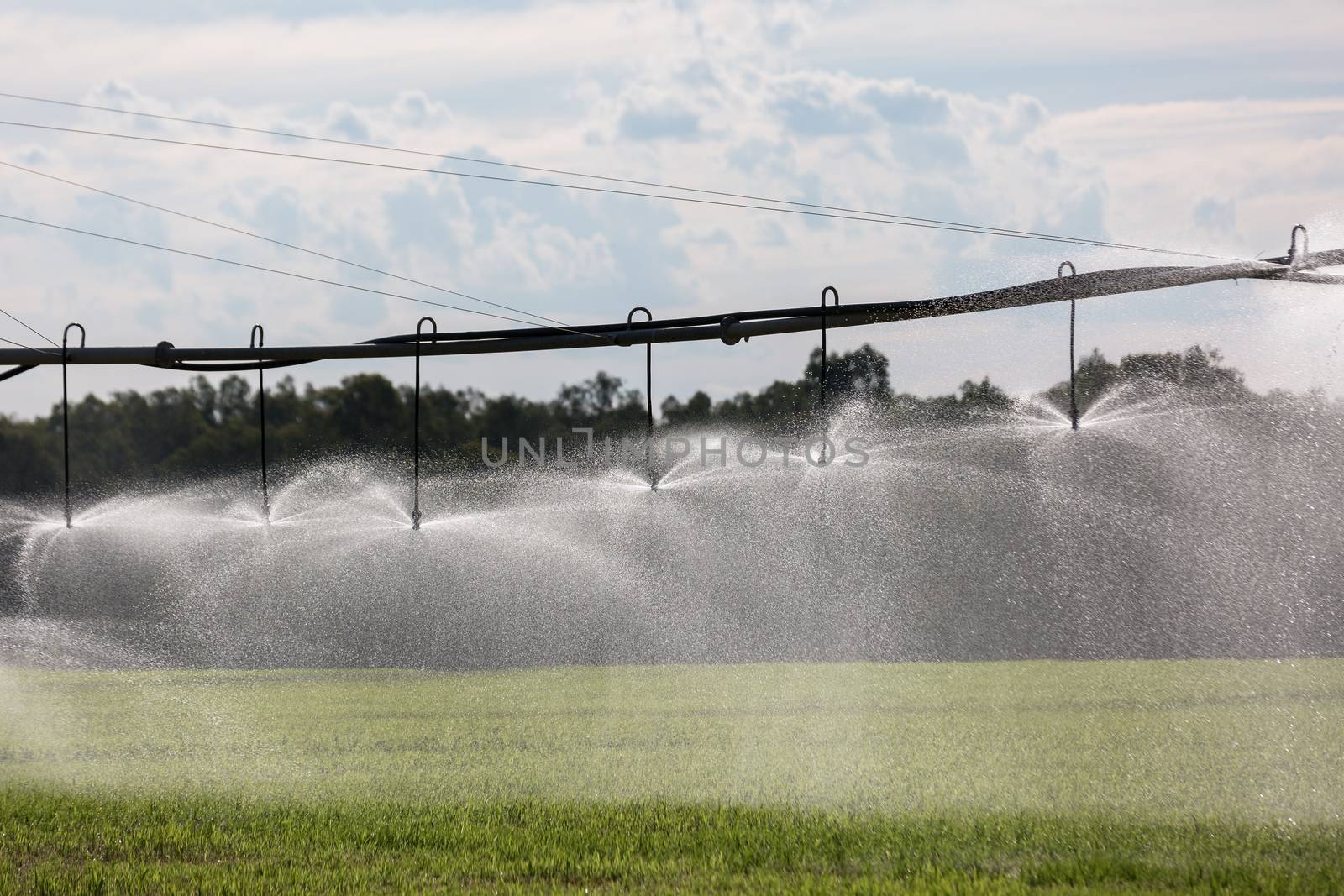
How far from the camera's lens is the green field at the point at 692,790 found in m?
5.78

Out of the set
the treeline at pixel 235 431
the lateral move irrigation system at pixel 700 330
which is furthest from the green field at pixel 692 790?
the treeline at pixel 235 431

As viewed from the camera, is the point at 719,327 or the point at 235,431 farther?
the point at 235,431

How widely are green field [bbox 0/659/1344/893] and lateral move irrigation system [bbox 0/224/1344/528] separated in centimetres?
194

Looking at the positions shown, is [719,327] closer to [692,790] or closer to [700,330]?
[700,330]

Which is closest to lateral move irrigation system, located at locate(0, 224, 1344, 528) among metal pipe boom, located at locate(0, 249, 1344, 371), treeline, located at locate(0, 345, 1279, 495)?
metal pipe boom, located at locate(0, 249, 1344, 371)

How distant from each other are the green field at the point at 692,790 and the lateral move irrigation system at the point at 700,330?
6.35 feet

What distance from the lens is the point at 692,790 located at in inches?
Result: 293

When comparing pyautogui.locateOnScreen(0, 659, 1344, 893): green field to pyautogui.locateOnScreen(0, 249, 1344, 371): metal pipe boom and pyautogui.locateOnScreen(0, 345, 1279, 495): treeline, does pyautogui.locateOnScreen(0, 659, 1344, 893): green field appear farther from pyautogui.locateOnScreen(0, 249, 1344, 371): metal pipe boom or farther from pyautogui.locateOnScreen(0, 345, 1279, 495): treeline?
pyautogui.locateOnScreen(0, 345, 1279, 495): treeline

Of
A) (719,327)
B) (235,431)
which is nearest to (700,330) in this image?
(719,327)

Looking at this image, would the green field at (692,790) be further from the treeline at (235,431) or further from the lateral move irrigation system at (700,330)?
the treeline at (235,431)

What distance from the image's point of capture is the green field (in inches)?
227

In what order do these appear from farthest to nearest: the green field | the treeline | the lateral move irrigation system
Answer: the treeline, the lateral move irrigation system, the green field

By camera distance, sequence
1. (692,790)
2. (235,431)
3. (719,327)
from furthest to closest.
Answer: (235,431) < (719,327) < (692,790)

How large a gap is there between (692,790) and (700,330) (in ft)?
11.1
